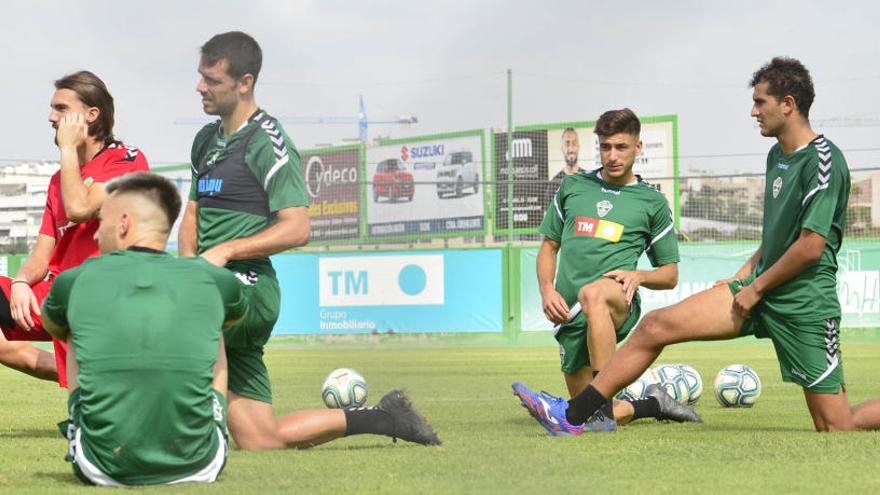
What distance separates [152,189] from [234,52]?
5.79 feet

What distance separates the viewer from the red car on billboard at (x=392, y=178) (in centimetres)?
3716

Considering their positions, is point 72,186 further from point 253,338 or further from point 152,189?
point 152,189

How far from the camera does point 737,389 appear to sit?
1042 cm

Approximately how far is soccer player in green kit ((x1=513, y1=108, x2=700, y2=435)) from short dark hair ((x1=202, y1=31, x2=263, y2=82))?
271 centimetres

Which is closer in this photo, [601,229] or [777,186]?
[777,186]

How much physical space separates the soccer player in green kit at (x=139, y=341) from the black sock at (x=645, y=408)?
4.23 metres

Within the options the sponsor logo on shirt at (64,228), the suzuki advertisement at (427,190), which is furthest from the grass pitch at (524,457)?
the suzuki advertisement at (427,190)

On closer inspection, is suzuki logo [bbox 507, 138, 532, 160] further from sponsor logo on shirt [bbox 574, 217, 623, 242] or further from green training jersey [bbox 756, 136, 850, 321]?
green training jersey [bbox 756, 136, 850, 321]

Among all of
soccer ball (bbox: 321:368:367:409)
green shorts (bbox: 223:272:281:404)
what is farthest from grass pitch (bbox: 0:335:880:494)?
soccer ball (bbox: 321:368:367:409)

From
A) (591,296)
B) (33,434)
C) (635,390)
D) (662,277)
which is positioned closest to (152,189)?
(33,434)

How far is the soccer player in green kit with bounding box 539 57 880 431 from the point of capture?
7426mm

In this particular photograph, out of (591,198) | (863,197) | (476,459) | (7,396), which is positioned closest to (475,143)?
(863,197)

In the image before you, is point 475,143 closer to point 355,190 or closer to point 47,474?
point 355,190

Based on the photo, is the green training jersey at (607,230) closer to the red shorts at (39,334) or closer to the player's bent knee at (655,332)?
the player's bent knee at (655,332)
